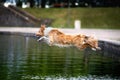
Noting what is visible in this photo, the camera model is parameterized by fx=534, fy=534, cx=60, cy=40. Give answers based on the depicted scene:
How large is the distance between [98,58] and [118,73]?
534cm

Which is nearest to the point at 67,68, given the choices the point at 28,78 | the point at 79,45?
the point at 28,78

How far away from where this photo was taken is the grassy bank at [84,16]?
197ft

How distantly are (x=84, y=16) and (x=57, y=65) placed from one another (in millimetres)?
43457

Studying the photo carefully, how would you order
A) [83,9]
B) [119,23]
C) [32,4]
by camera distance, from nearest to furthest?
[119,23], [83,9], [32,4]

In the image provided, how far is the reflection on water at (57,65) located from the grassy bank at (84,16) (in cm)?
3450

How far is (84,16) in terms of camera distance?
62188 mm

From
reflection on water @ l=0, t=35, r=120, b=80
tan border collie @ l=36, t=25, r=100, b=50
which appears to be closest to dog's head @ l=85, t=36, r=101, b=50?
tan border collie @ l=36, t=25, r=100, b=50

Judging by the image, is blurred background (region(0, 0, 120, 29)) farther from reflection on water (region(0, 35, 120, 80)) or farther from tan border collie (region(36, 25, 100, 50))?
reflection on water (region(0, 35, 120, 80))

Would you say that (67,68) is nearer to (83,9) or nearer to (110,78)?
(110,78)

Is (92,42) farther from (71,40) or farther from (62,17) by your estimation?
(62,17)

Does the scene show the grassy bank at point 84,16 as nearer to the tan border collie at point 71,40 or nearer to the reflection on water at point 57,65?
the tan border collie at point 71,40

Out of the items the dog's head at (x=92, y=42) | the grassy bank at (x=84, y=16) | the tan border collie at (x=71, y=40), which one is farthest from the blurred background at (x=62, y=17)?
the dog's head at (x=92, y=42)

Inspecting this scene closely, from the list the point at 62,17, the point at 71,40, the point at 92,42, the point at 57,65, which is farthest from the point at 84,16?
the point at 57,65

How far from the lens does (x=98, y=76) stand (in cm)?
1596
